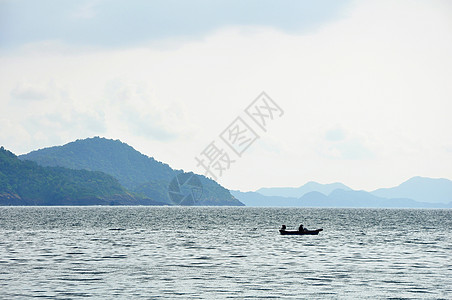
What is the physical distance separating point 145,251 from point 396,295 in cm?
3698

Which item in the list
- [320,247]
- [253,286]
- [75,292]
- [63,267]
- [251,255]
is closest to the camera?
[75,292]

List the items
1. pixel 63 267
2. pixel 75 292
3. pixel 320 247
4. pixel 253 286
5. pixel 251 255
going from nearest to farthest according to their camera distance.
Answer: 1. pixel 75 292
2. pixel 253 286
3. pixel 63 267
4. pixel 251 255
5. pixel 320 247

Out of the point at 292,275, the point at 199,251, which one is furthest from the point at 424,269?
the point at 199,251

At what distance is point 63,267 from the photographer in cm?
5416

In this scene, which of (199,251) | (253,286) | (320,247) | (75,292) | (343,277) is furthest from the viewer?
(320,247)

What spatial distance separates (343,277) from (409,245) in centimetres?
3718

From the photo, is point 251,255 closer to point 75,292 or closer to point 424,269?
point 424,269

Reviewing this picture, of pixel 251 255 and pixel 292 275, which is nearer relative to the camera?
pixel 292 275

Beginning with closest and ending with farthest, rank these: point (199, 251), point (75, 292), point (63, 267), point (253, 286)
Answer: point (75, 292) < point (253, 286) < point (63, 267) < point (199, 251)

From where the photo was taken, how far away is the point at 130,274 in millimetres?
50375

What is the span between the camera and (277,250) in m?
73.1

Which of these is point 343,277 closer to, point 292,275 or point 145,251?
point 292,275

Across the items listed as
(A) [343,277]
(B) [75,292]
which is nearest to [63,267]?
(B) [75,292]

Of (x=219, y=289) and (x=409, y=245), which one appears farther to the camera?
(x=409, y=245)
